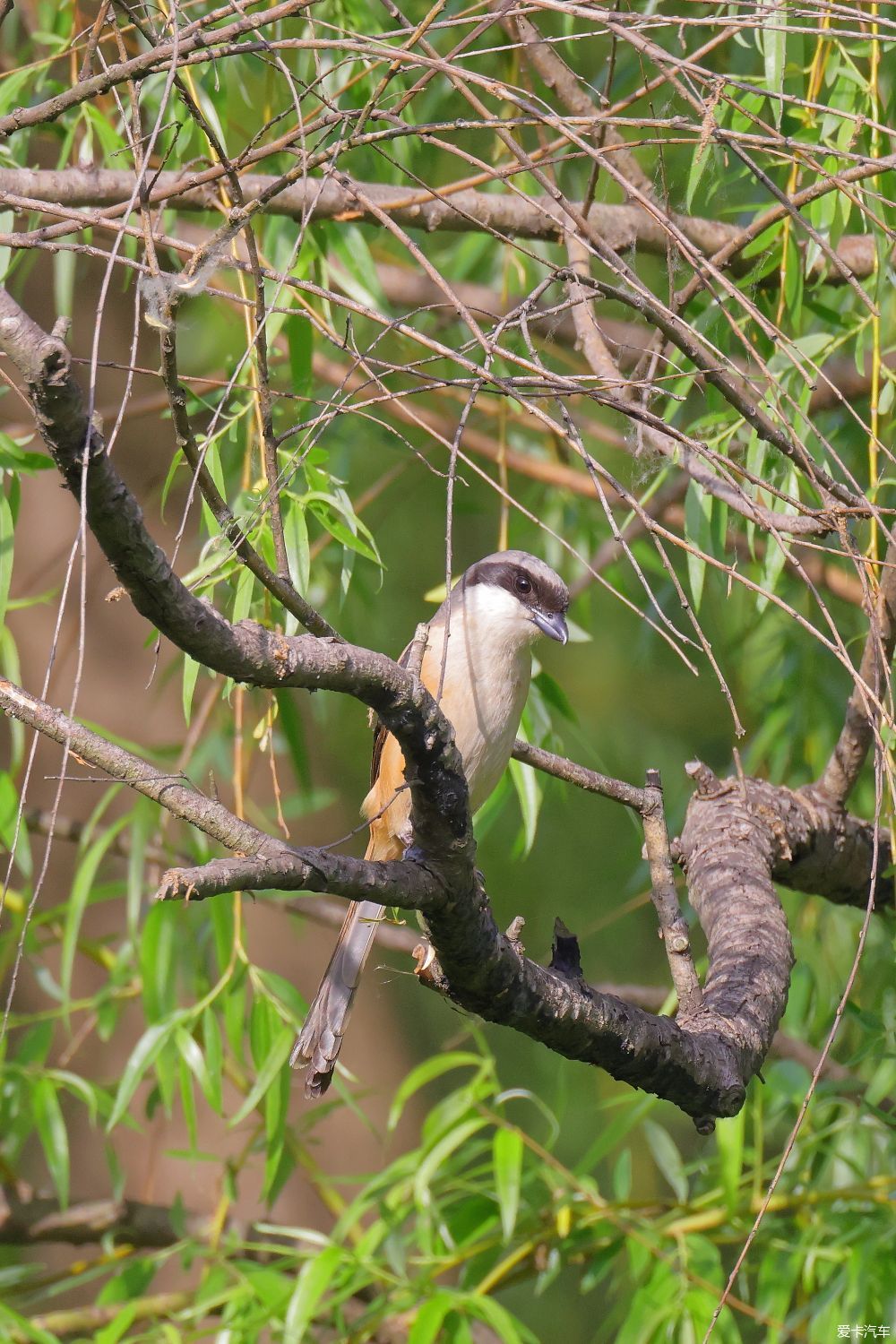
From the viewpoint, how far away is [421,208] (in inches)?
Answer: 131

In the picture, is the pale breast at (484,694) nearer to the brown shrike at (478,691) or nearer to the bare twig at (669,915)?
the brown shrike at (478,691)

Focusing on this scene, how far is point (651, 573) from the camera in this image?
15.7 ft

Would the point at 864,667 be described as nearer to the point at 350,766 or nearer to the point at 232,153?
the point at 232,153

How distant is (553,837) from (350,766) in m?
0.98

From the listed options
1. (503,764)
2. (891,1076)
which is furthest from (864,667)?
(891,1076)

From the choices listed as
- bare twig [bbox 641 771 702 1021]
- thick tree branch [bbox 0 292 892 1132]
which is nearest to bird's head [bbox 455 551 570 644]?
thick tree branch [bbox 0 292 892 1132]

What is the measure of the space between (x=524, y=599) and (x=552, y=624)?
0.33ft

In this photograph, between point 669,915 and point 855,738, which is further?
point 855,738

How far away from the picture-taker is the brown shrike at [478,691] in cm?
287

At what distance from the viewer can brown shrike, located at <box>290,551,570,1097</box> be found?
2873 mm

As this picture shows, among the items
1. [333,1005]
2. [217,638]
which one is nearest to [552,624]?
[333,1005]

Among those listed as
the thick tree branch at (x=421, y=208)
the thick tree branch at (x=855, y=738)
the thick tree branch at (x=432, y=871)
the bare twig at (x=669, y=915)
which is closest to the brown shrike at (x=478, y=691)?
the thick tree branch at (x=432, y=871)

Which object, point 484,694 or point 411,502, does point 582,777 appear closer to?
point 484,694

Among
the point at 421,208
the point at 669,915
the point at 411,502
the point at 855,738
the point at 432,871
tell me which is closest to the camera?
the point at 432,871
